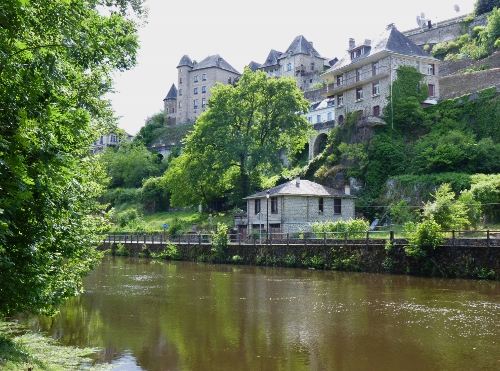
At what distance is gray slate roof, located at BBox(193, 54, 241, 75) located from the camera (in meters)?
96.9

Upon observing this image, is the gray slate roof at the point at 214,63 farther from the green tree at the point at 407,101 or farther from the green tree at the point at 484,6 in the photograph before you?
the green tree at the point at 407,101

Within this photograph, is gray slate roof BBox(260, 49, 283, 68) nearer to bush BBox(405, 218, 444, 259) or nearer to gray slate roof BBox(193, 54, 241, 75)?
gray slate roof BBox(193, 54, 241, 75)

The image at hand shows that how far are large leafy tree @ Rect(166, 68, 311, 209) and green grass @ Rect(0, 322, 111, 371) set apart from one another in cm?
3808

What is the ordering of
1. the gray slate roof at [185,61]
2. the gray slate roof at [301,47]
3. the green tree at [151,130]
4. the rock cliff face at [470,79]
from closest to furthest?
the rock cliff face at [470,79]
the gray slate roof at [301,47]
the green tree at [151,130]
the gray slate roof at [185,61]

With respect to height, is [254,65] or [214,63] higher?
[254,65]

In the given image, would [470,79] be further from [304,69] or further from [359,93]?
[304,69]

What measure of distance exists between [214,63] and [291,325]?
86661 millimetres

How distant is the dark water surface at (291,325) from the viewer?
10953 millimetres

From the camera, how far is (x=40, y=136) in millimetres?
7062

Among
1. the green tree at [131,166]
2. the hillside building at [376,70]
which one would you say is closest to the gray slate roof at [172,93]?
the green tree at [131,166]

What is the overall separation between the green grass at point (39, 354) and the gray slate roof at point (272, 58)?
3375 inches

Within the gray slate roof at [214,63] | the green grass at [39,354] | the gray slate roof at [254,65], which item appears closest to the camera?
Answer: the green grass at [39,354]

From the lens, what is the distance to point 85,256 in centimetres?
1352

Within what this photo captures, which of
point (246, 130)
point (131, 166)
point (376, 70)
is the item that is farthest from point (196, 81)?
point (376, 70)
